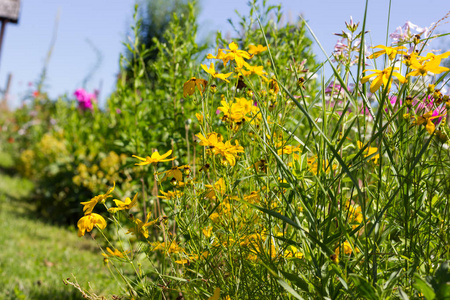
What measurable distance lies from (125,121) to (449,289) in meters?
2.28

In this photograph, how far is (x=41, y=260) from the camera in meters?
3.00

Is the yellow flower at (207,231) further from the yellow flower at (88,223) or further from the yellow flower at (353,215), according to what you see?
the yellow flower at (353,215)

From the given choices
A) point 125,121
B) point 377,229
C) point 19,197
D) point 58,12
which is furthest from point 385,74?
point 58,12

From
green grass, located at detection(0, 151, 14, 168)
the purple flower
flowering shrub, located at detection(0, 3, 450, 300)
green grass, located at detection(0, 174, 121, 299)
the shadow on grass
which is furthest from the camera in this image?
green grass, located at detection(0, 151, 14, 168)

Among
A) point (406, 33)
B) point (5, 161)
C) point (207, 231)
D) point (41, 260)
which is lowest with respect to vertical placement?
point (5, 161)

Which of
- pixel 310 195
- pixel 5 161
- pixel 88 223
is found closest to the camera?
pixel 88 223

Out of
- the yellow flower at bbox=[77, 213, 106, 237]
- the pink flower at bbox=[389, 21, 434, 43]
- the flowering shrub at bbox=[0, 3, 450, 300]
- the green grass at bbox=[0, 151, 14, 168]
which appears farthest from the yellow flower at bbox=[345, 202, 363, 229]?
the green grass at bbox=[0, 151, 14, 168]

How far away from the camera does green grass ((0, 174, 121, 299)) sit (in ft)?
7.60

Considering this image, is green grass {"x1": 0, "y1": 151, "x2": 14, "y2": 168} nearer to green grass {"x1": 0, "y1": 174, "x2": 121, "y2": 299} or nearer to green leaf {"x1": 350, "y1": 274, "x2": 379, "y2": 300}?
green grass {"x1": 0, "y1": 174, "x2": 121, "y2": 299}

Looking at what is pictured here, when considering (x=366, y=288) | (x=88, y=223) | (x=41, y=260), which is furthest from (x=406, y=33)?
(x=41, y=260)

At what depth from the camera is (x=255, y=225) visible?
1096mm

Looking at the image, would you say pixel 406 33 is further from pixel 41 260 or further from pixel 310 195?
pixel 41 260

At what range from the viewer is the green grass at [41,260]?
2.32 metres

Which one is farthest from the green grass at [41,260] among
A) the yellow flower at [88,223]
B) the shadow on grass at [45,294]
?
the yellow flower at [88,223]
